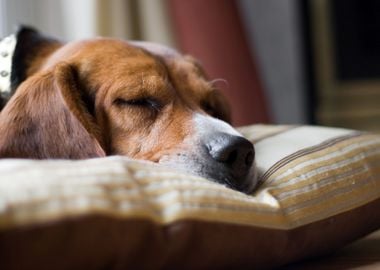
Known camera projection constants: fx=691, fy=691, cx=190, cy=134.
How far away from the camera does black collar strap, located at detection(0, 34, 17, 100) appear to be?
1757mm

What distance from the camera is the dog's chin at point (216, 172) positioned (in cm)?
143

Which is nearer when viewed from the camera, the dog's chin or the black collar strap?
the dog's chin

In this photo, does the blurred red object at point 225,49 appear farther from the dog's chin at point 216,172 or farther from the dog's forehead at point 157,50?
the dog's chin at point 216,172

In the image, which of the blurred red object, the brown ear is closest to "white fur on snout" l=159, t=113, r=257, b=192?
the brown ear

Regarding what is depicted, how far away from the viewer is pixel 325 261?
144 centimetres

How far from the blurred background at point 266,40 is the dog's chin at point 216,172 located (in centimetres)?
108

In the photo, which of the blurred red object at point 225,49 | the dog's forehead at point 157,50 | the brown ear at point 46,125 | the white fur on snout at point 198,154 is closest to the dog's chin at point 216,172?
the white fur on snout at point 198,154

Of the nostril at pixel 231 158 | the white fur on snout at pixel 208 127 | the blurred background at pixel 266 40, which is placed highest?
the white fur on snout at pixel 208 127

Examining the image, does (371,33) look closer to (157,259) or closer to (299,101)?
(299,101)

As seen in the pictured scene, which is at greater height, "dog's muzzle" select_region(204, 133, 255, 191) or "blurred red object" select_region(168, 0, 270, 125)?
"dog's muzzle" select_region(204, 133, 255, 191)

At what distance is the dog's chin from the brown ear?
0.17m

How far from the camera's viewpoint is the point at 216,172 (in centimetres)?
145

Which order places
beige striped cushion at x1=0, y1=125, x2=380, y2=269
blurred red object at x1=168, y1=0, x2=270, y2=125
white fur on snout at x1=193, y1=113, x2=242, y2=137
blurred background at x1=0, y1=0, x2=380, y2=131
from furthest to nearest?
blurred red object at x1=168, y1=0, x2=270, y2=125, blurred background at x1=0, y1=0, x2=380, y2=131, white fur on snout at x1=193, y1=113, x2=242, y2=137, beige striped cushion at x1=0, y1=125, x2=380, y2=269

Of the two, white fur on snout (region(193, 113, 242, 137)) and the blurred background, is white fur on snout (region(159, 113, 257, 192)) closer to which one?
white fur on snout (region(193, 113, 242, 137))
